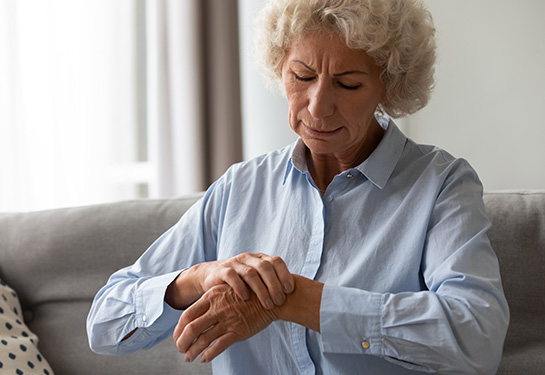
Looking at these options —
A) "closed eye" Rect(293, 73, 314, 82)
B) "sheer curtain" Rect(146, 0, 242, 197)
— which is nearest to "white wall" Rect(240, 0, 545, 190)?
"sheer curtain" Rect(146, 0, 242, 197)

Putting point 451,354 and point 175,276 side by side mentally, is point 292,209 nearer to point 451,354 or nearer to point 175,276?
point 175,276

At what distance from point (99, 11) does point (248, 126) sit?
82 centimetres

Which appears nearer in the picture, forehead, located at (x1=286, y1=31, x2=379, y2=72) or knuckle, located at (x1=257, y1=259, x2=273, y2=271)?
knuckle, located at (x1=257, y1=259, x2=273, y2=271)

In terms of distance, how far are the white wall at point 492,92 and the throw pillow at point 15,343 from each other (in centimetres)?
116

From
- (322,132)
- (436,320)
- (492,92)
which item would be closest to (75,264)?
(322,132)

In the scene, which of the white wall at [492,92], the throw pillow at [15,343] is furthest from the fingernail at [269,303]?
the white wall at [492,92]

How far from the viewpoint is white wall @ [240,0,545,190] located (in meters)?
2.35

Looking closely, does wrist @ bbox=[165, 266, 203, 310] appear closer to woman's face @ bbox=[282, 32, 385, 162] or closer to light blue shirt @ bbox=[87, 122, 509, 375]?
light blue shirt @ bbox=[87, 122, 509, 375]

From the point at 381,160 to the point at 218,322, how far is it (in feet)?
1.61

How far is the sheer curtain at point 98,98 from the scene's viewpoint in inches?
108

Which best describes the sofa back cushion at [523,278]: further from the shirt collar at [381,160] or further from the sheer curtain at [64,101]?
the sheer curtain at [64,101]

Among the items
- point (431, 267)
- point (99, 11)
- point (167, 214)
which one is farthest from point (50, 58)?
point (431, 267)

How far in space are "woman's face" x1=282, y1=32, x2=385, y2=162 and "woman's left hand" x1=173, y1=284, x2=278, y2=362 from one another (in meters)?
0.37

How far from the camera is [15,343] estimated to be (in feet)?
5.80
